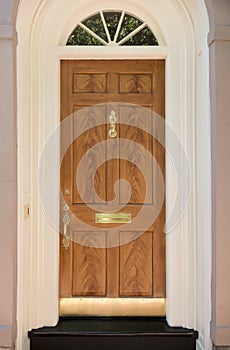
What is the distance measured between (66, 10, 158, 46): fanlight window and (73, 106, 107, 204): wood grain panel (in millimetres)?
556

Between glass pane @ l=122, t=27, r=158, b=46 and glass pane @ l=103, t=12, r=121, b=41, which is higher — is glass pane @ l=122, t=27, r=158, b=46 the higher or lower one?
the lower one

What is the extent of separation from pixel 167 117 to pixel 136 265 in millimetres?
1252

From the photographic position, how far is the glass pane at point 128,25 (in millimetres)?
3564

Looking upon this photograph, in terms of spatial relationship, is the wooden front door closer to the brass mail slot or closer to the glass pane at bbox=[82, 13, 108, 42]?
the brass mail slot

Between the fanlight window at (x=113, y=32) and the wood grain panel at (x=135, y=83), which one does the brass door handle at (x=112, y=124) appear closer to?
the wood grain panel at (x=135, y=83)

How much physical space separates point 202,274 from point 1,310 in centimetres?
146

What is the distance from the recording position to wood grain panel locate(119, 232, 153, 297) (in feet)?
11.8

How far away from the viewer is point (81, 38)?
3.56 metres

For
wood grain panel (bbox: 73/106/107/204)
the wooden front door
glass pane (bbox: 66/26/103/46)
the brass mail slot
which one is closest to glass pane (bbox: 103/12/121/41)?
glass pane (bbox: 66/26/103/46)

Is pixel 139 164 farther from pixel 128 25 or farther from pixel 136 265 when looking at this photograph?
pixel 128 25

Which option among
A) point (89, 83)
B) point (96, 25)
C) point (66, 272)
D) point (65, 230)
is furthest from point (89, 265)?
point (96, 25)

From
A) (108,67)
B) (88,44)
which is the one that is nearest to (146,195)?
(108,67)

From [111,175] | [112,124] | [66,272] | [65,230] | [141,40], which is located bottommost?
[66,272]

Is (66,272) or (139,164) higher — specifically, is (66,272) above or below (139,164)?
below
